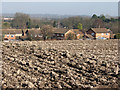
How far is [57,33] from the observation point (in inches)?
949

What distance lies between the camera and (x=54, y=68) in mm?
7320

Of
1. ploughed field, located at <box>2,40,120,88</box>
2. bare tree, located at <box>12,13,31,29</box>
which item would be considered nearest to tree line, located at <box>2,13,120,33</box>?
bare tree, located at <box>12,13,31,29</box>

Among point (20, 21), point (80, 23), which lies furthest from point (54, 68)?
point (20, 21)

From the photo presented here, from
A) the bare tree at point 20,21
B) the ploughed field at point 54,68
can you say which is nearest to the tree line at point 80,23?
the bare tree at point 20,21

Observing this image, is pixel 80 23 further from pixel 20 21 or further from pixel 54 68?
pixel 54 68

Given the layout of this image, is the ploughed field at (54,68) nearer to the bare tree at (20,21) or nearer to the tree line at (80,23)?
the tree line at (80,23)

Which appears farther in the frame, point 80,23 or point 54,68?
point 80,23

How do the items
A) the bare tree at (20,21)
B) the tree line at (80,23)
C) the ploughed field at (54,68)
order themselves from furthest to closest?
the bare tree at (20,21)
the tree line at (80,23)
the ploughed field at (54,68)

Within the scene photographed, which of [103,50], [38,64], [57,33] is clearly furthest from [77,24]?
[38,64]

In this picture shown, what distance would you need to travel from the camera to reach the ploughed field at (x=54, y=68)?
6188mm

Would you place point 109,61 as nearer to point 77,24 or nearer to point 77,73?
point 77,73

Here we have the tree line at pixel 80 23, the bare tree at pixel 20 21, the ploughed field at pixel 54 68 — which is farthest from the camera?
the bare tree at pixel 20 21

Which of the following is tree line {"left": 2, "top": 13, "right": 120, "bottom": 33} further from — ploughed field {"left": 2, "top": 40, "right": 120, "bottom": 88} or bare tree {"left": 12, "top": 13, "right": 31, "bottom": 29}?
ploughed field {"left": 2, "top": 40, "right": 120, "bottom": 88}

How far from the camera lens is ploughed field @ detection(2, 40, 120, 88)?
619 cm
